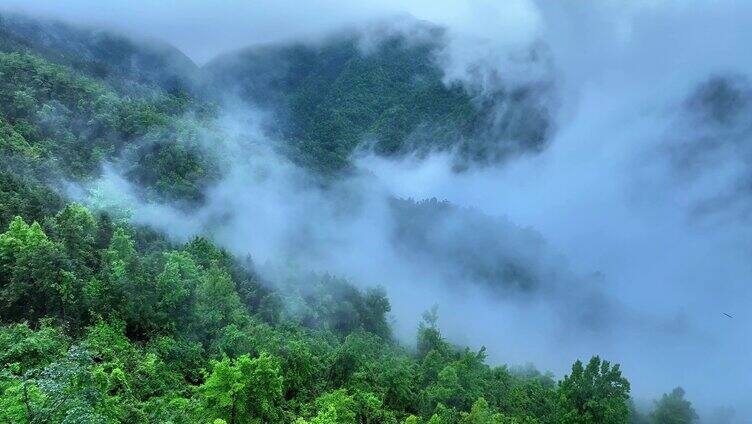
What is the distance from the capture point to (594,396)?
5694cm

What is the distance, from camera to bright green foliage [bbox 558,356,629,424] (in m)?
55.8

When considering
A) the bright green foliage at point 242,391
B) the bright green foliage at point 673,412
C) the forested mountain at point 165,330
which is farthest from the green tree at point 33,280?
the bright green foliage at point 673,412

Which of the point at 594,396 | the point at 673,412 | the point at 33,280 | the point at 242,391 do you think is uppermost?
the point at 673,412

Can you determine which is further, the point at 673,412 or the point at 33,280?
the point at 673,412

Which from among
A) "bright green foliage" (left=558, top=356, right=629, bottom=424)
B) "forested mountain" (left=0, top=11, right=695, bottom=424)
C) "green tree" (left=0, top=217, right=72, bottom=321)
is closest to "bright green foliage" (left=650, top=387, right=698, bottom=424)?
"forested mountain" (left=0, top=11, right=695, bottom=424)

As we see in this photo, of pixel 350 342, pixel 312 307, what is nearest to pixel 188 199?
pixel 312 307

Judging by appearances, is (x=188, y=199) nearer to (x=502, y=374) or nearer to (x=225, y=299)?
(x=225, y=299)

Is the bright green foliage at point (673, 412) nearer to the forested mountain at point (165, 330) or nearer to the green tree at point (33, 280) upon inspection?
the forested mountain at point (165, 330)

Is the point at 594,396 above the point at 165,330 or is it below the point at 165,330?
above

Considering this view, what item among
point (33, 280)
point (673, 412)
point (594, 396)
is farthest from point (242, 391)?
point (673, 412)

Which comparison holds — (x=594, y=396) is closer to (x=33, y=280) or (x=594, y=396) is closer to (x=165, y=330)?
(x=165, y=330)

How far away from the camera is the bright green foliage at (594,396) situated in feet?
183

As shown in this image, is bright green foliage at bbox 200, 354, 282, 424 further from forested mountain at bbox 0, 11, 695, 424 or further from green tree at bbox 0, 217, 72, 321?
green tree at bbox 0, 217, 72, 321

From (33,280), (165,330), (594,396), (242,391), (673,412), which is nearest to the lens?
(242,391)
